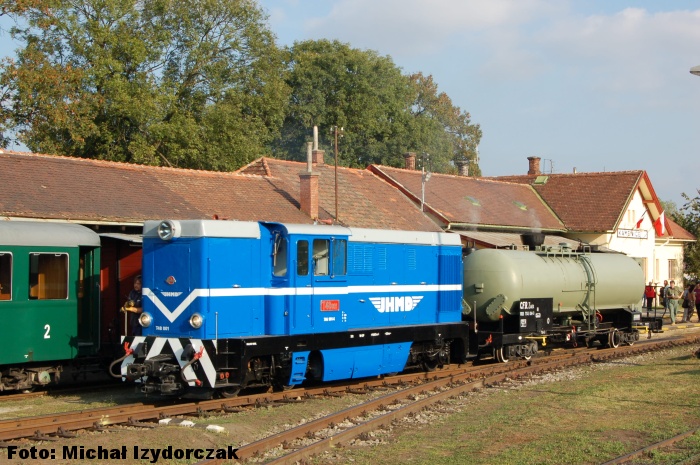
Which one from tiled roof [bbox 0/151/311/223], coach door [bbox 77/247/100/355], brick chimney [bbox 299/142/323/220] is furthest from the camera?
brick chimney [bbox 299/142/323/220]

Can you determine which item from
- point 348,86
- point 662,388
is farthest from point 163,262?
point 348,86

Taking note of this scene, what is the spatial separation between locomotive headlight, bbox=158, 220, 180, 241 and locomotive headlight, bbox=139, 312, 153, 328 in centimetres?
140

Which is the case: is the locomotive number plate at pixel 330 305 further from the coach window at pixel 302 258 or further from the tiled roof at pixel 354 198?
the tiled roof at pixel 354 198

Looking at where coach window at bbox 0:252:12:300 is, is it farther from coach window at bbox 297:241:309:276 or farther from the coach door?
coach window at bbox 297:241:309:276

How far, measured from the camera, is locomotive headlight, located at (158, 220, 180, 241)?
13.9 m

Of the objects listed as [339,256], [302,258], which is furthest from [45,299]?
[339,256]

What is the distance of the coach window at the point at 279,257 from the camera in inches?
572

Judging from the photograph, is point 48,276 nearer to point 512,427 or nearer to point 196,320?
point 196,320

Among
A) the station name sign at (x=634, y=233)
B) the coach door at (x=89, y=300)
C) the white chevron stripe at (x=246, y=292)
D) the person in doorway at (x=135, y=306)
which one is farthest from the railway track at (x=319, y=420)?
the station name sign at (x=634, y=233)

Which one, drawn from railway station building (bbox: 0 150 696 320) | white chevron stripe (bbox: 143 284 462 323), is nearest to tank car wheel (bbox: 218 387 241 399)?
white chevron stripe (bbox: 143 284 462 323)

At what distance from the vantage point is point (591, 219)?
41.8m

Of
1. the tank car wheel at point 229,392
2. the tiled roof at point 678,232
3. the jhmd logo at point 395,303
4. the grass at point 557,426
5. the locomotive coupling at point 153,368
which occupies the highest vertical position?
the tiled roof at point 678,232

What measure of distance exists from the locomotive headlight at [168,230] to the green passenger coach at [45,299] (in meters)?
2.78

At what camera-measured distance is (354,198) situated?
111 feet
